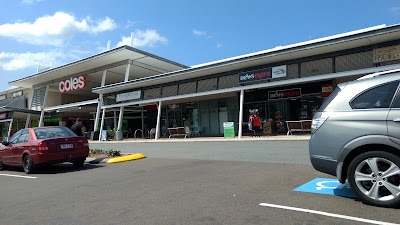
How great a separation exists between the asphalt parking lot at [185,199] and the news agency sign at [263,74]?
413 inches

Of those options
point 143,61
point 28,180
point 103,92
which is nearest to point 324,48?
point 28,180

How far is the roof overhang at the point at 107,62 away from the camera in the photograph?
2902 centimetres

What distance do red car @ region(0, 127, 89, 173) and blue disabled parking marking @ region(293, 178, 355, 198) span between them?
7.80 m

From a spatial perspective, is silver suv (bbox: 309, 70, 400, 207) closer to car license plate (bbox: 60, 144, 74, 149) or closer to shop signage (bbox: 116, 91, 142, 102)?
car license plate (bbox: 60, 144, 74, 149)

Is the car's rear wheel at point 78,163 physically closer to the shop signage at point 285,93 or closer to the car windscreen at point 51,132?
the car windscreen at point 51,132

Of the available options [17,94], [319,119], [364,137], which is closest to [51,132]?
[319,119]

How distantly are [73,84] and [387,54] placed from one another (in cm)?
2873

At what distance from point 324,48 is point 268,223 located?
14.4 meters

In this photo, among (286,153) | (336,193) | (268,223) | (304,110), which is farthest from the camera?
(304,110)

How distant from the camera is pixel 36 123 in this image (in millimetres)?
45875

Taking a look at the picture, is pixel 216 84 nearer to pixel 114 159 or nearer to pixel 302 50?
pixel 302 50

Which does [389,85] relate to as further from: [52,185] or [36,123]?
[36,123]

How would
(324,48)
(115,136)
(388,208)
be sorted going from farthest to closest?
(115,136)
(324,48)
(388,208)

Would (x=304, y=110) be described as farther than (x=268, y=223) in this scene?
Yes
